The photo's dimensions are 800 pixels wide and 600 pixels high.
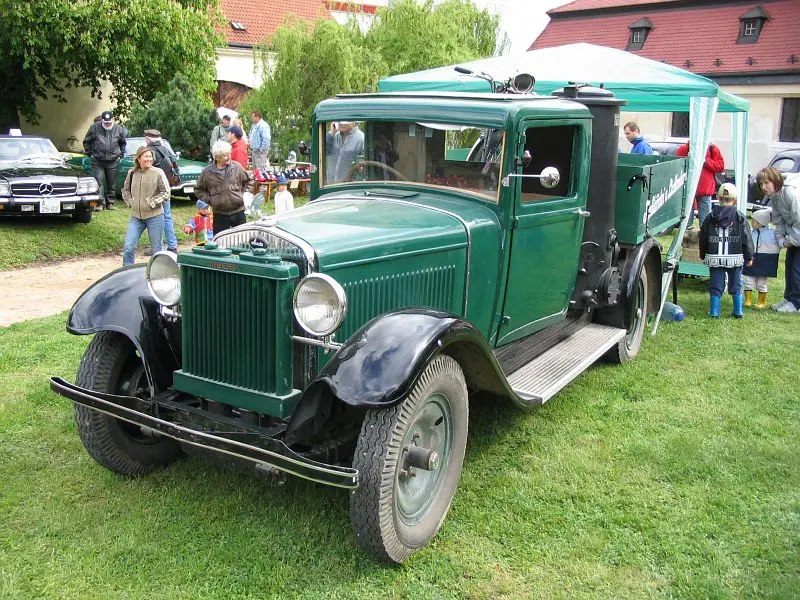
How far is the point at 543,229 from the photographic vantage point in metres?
4.60

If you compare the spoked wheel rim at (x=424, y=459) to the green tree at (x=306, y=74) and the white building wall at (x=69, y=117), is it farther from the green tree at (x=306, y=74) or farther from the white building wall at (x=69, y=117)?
the white building wall at (x=69, y=117)

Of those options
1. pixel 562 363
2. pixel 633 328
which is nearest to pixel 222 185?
pixel 633 328

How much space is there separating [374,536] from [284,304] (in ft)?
3.38

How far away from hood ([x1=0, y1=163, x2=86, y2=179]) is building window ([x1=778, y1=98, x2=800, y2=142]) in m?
22.3

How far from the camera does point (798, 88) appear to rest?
24469 mm

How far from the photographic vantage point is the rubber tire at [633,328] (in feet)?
19.3

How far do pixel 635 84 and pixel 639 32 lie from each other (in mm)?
22835

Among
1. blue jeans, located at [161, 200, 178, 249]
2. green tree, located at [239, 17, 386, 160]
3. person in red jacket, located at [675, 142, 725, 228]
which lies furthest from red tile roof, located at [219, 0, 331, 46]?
person in red jacket, located at [675, 142, 725, 228]

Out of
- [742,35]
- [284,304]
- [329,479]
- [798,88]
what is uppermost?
[742,35]

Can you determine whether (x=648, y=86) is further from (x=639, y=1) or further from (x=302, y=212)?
(x=639, y=1)

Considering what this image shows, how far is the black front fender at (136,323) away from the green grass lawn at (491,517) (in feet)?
2.09

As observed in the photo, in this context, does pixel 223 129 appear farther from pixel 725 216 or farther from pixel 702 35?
pixel 702 35

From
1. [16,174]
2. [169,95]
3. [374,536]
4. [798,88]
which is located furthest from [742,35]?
[374,536]

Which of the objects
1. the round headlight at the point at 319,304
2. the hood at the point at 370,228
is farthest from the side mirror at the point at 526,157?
the round headlight at the point at 319,304
